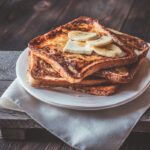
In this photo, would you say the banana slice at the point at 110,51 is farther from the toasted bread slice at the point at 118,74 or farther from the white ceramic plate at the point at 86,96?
the white ceramic plate at the point at 86,96

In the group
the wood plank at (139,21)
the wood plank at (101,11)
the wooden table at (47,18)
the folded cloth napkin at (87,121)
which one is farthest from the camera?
the wood plank at (101,11)

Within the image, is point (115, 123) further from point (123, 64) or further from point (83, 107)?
point (123, 64)

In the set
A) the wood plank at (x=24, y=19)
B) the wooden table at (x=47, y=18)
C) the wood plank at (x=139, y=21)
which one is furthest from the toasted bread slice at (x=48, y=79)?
the wood plank at (x=139, y=21)

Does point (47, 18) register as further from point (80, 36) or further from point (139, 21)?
point (80, 36)

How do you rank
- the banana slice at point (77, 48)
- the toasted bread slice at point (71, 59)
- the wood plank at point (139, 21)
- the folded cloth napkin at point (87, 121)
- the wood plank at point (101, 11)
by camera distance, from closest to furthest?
the folded cloth napkin at point (87, 121) < the toasted bread slice at point (71, 59) < the banana slice at point (77, 48) < the wood plank at point (139, 21) < the wood plank at point (101, 11)

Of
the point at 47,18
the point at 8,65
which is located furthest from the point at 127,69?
the point at 47,18

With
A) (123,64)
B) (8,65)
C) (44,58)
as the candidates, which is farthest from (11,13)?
(123,64)

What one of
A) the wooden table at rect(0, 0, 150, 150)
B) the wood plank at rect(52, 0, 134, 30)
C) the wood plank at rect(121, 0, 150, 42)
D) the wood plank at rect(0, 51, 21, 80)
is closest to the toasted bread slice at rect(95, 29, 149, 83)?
the wooden table at rect(0, 0, 150, 150)
